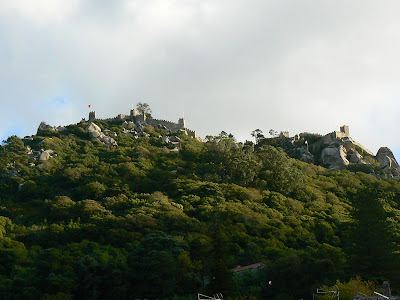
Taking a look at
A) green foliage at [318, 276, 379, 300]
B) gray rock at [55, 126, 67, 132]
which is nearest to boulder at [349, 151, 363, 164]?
gray rock at [55, 126, 67, 132]

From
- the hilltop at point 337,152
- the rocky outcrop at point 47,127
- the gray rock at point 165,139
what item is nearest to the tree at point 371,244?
the hilltop at point 337,152

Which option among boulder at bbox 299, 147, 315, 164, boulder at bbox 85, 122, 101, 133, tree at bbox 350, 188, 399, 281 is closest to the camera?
tree at bbox 350, 188, 399, 281

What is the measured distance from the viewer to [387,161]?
3888 inches

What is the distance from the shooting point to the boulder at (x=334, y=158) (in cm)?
9725

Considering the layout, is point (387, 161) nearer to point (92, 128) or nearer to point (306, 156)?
point (306, 156)

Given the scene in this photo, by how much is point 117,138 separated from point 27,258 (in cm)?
4830

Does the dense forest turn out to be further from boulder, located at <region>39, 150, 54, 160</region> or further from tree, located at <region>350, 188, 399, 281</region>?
boulder, located at <region>39, 150, 54, 160</region>

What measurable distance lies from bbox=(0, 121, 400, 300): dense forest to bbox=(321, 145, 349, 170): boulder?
376cm

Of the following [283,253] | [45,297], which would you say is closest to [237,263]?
[283,253]

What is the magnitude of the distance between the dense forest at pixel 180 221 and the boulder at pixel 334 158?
3.76 meters

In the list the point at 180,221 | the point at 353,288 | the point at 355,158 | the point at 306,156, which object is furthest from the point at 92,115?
the point at 353,288

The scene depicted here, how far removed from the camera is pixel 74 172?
84.6 metres

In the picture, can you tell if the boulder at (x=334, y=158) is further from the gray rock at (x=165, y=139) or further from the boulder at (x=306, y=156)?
the gray rock at (x=165, y=139)

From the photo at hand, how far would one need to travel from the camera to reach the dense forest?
4684cm
